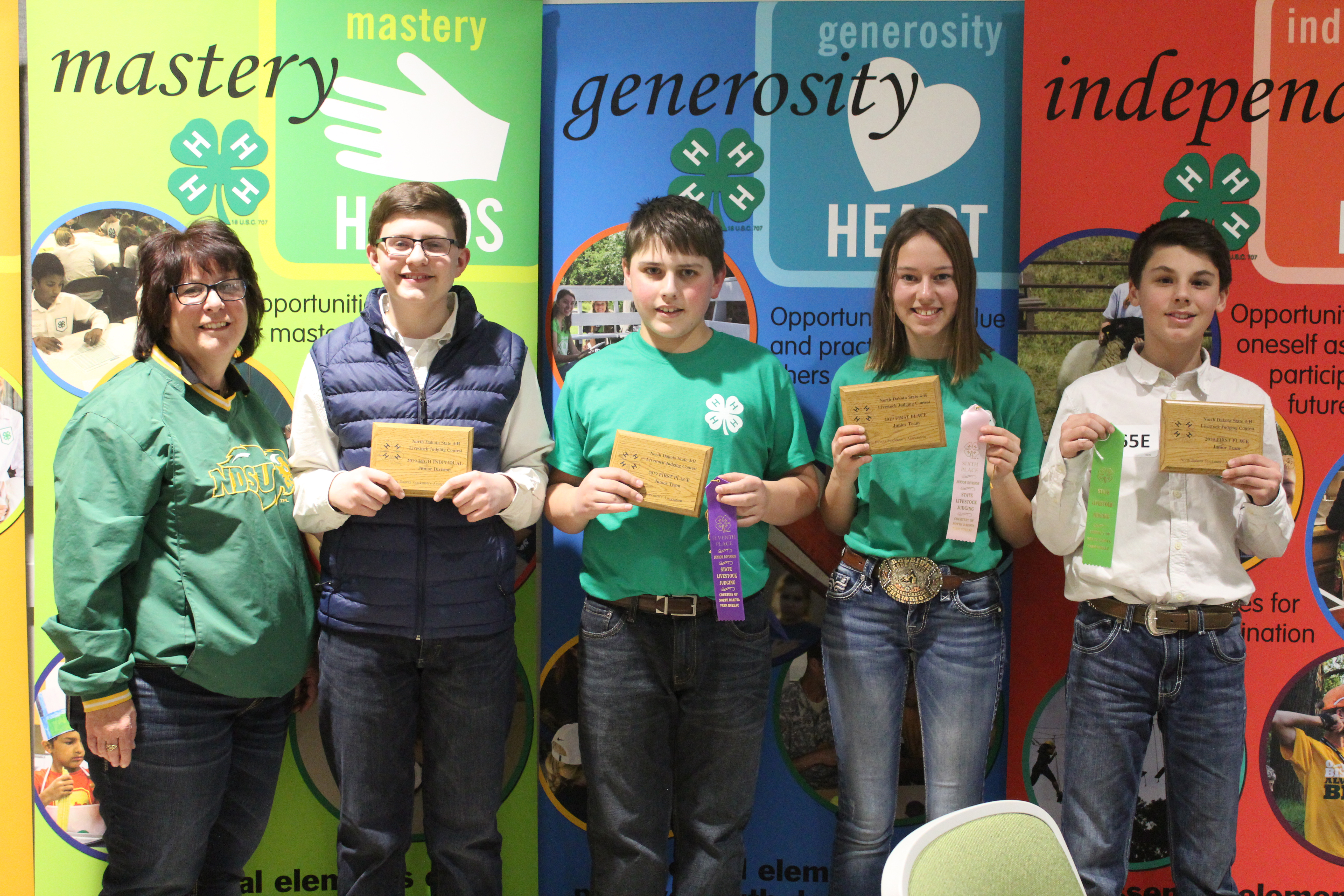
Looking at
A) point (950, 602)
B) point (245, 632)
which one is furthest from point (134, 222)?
point (950, 602)

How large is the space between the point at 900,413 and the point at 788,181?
106cm

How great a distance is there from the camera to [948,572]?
2.58m

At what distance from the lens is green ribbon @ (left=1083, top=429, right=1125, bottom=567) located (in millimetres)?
2494

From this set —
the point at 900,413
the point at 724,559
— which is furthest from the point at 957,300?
the point at 724,559

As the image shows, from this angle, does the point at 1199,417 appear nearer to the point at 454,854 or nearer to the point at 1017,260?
the point at 1017,260

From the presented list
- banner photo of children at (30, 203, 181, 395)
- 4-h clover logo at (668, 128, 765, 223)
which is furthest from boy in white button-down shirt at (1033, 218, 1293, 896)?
banner photo of children at (30, 203, 181, 395)

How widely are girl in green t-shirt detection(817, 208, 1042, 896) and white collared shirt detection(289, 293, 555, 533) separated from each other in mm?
905

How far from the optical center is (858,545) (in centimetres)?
268

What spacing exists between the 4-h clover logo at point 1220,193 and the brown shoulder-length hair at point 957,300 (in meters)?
0.90

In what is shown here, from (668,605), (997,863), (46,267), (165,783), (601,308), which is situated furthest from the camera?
(601,308)

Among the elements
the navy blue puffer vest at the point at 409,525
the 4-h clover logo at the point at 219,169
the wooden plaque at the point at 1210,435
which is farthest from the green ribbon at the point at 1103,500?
the 4-h clover logo at the point at 219,169

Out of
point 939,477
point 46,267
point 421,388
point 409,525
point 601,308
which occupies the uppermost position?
point 46,267

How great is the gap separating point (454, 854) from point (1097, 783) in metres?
1.92

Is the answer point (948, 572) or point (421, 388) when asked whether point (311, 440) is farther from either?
point (948, 572)
